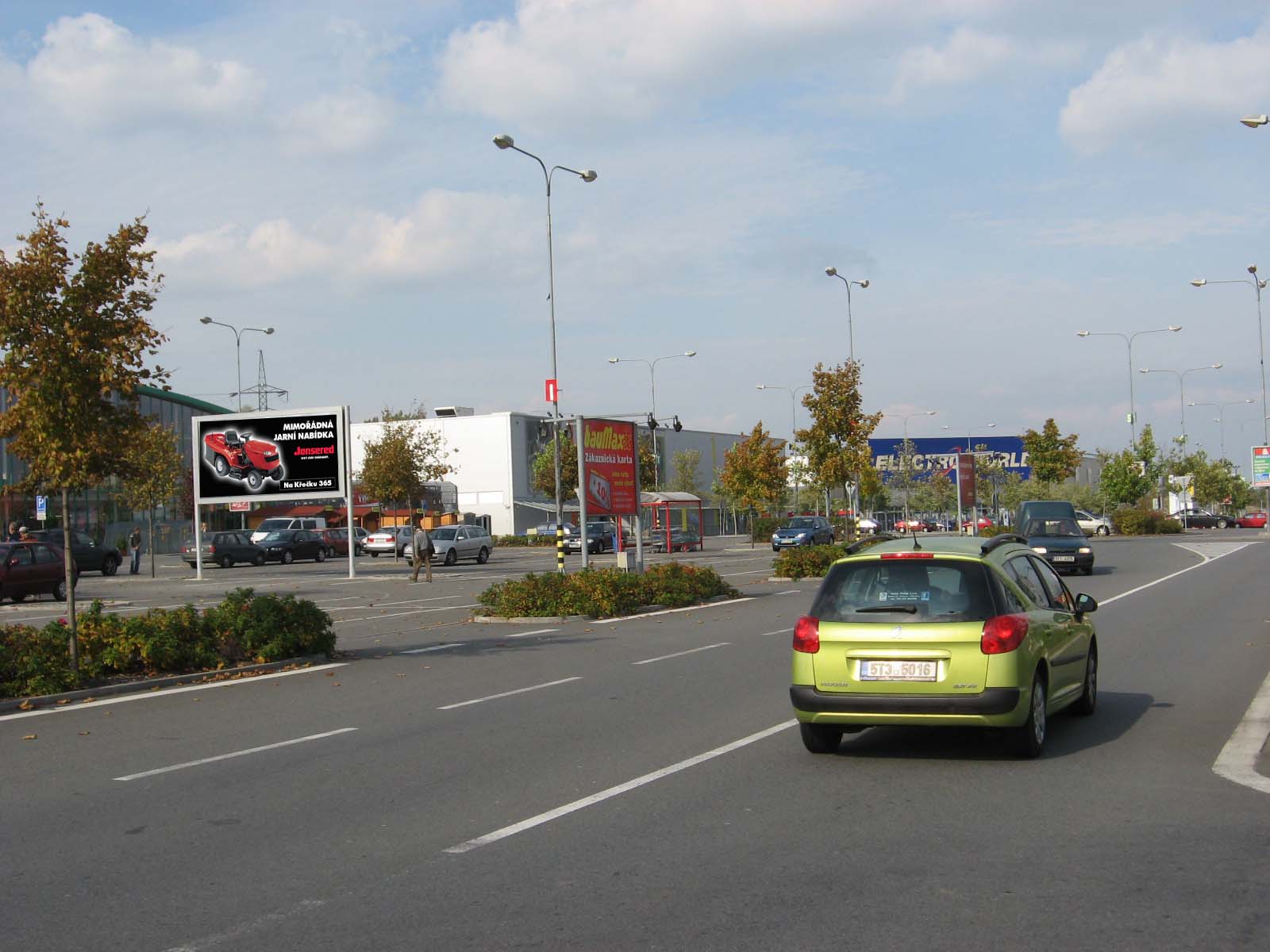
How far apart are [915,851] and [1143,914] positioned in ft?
4.37

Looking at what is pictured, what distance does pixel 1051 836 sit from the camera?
681cm

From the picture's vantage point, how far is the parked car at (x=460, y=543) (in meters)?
51.8

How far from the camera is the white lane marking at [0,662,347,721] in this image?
42.2 ft

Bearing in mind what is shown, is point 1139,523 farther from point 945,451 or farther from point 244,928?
point 244,928

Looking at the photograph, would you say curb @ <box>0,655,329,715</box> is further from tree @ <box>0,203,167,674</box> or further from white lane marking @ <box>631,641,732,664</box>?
white lane marking @ <box>631,641,732,664</box>

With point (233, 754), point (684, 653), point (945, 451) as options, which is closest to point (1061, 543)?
point (684, 653)

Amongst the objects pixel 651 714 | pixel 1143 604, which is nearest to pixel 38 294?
pixel 651 714

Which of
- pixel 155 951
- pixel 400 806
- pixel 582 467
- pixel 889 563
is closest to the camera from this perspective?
pixel 155 951

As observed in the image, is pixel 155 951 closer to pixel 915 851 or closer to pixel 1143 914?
pixel 915 851

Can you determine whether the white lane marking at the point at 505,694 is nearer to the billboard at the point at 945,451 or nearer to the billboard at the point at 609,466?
the billboard at the point at 609,466

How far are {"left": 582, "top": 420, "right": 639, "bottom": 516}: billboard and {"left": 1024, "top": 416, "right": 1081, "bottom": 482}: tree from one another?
59906 millimetres

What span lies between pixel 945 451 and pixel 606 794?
117927mm

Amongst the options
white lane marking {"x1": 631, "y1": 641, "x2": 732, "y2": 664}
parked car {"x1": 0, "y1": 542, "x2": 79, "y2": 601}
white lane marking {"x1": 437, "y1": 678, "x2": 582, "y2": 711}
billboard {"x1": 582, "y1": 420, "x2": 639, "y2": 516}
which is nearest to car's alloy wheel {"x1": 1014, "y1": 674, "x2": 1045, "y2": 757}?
white lane marking {"x1": 437, "y1": 678, "x2": 582, "y2": 711}

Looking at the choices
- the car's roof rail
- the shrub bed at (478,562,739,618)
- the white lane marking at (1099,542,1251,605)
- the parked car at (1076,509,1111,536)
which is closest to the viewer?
the car's roof rail
